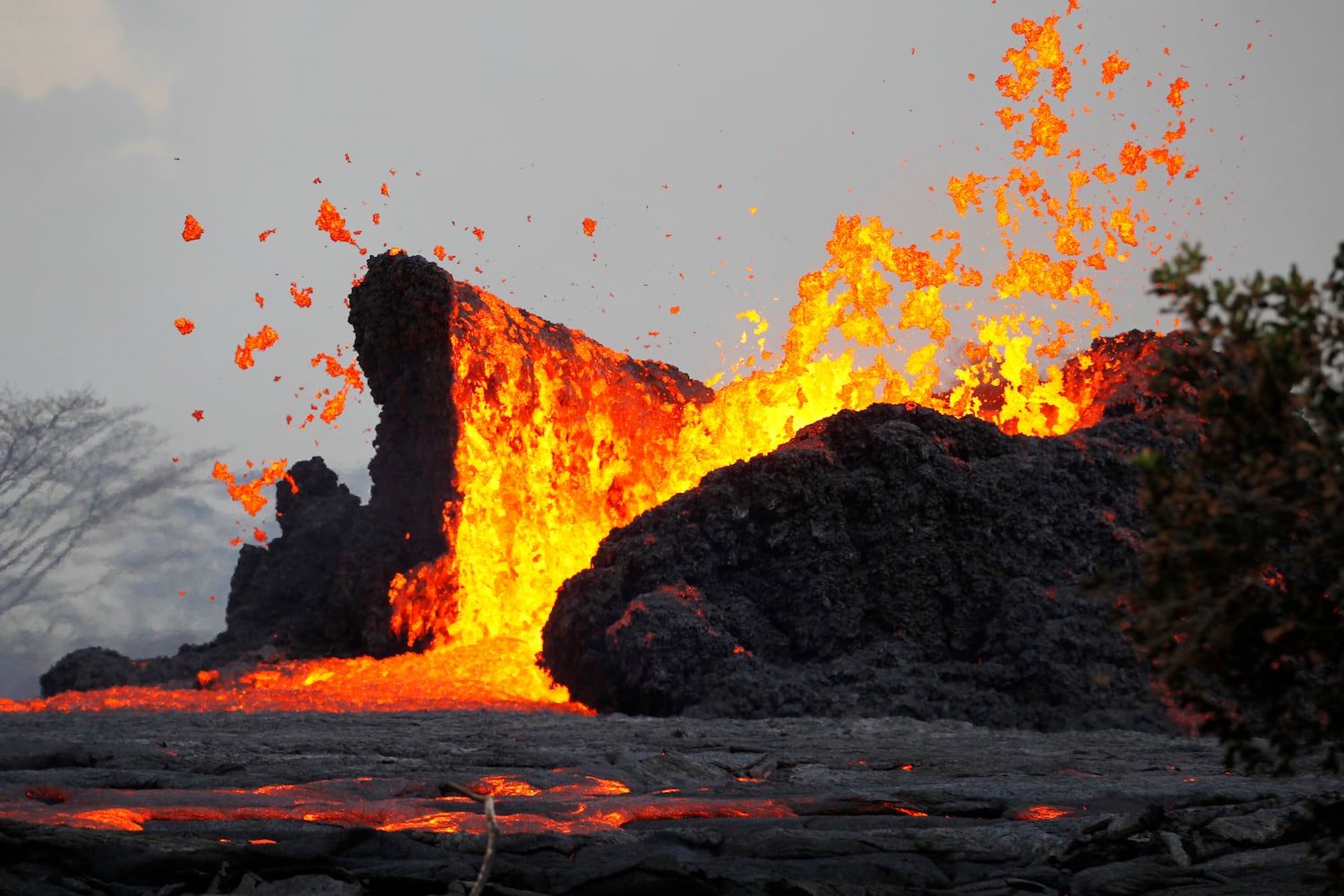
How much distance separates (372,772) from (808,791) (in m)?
3.10

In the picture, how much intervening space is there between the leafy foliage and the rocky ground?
89cm

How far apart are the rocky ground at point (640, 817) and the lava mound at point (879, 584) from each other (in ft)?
12.6

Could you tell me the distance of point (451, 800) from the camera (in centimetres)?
705

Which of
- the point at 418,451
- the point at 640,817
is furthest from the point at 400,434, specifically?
the point at 640,817

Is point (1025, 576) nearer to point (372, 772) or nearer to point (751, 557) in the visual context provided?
point (751, 557)

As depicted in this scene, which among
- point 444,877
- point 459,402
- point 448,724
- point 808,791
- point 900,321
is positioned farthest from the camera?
point 900,321

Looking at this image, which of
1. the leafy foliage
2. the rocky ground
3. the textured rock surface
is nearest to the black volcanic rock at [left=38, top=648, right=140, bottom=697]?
the textured rock surface

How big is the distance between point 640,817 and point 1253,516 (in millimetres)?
4028

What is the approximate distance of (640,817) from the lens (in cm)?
668

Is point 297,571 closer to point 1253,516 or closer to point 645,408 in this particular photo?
point 645,408

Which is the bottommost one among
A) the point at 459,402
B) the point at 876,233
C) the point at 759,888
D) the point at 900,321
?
the point at 759,888

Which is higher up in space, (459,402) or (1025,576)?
(459,402)

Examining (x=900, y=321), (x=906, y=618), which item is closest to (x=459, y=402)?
(x=900, y=321)

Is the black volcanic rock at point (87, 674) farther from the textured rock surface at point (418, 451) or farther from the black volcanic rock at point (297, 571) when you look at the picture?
the black volcanic rock at point (297, 571)
